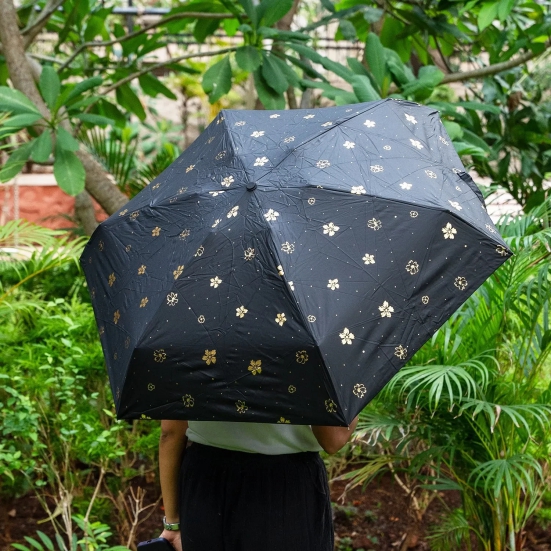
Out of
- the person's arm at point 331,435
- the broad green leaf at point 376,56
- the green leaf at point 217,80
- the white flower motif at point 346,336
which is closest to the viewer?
the white flower motif at point 346,336

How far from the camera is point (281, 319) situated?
1.52 metres

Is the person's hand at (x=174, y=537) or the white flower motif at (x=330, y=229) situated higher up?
the white flower motif at (x=330, y=229)

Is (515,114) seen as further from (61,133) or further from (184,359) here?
Answer: (184,359)

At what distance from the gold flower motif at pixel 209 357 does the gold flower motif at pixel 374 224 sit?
432 millimetres

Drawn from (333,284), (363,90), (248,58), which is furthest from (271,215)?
(248,58)

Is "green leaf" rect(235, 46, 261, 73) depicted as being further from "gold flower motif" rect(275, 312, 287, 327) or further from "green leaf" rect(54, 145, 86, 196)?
"gold flower motif" rect(275, 312, 287, 327)

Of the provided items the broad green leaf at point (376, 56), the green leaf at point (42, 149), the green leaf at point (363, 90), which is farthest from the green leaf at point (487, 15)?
the green leaf at point (42, 149)

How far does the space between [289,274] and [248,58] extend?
2554 mm

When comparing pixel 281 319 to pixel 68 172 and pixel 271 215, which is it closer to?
pixel 271 215

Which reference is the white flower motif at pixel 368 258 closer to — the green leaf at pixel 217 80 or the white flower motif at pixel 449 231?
the white flower motif at pixel 449 231

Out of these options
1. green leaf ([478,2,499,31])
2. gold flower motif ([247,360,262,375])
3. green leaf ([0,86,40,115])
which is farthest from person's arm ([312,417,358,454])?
green leaf ([478,2,499,31])

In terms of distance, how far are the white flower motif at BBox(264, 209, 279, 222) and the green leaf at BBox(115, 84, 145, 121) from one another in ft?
11.1

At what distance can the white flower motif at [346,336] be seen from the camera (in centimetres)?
152

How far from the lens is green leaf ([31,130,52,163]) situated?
3301 mm
